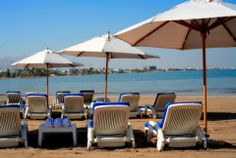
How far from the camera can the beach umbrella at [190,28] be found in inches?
203

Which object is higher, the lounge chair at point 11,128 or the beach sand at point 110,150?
the lounge chair at point 11,128

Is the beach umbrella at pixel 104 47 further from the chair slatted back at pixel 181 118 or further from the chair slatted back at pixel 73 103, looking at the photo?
the chair slatted back at pixel 181 118

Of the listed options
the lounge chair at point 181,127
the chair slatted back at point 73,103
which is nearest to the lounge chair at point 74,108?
the chair slatted back at point 73,103

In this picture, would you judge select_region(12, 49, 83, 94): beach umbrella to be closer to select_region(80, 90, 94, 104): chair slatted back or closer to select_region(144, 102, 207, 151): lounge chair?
select_region(80, 90, 94, 104): chair slatted back

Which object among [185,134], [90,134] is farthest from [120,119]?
[185,134]

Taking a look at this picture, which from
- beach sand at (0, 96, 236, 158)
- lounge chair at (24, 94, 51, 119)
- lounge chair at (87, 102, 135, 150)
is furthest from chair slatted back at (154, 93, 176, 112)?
lounge chair at (87, 102, 135, 150)

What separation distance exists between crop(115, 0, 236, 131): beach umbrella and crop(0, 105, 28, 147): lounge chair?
229 centimetres

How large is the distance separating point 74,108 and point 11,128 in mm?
3722

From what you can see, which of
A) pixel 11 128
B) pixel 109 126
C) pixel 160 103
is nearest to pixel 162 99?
pixel 160 103

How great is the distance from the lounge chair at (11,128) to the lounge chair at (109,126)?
122cm

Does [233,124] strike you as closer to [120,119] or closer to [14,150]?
[120,119]

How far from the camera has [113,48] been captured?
351 inches

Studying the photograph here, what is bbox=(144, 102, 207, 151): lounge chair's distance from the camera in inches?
225

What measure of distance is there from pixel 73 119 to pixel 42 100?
40.6 inches
